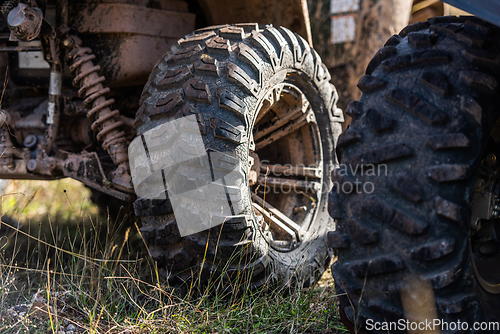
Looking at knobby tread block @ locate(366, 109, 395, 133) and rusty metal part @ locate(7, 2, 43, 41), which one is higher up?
rusty metal part @ locate(7, 2, 43, 41)

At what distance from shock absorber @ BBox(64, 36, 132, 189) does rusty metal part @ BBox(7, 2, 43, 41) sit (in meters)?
0.22

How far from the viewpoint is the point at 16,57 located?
2539 millimetres

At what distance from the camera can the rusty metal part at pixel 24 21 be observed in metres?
1.92

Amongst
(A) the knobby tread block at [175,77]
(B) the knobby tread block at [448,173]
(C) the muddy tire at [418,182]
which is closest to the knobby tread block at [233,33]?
(A) the knobby tread block at [175,77]

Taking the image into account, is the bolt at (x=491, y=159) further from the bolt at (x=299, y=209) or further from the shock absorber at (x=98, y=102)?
the shock absorber at (x=98, y=102)

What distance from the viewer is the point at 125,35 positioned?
2326 millimetres

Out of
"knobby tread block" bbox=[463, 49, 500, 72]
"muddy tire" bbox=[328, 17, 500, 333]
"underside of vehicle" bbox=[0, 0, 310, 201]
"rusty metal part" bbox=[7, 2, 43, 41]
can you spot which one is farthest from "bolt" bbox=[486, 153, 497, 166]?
"rusty metal part" bbox=[7, 2, 43, 41]

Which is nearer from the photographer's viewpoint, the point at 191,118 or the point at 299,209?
the point at 191,118

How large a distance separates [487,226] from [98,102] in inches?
72.8

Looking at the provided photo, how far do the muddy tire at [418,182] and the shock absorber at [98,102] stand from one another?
1.20m

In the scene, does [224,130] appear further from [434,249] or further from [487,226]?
[487,226]

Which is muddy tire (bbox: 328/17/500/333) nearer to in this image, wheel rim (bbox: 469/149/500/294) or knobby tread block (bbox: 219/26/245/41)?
wheel rim (bbox: 469/149/500/294)

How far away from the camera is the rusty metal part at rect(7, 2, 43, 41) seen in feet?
6.31

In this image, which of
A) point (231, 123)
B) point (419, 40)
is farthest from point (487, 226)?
point (231, 123)
